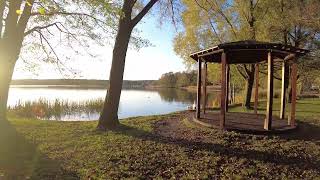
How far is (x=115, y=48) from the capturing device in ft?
46.9

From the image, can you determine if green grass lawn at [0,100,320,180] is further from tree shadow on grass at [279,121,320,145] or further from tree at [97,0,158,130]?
tree at [97,0,158,130]

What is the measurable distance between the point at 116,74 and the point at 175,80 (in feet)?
343

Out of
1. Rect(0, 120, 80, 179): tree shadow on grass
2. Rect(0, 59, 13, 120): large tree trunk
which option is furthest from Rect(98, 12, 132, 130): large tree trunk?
Rect(0, 59, 13, 120): large tree trunk

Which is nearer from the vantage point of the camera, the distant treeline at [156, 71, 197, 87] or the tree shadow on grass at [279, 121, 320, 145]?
the tree shadow on grass at [279, 121, 320, 145]

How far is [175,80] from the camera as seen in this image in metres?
119

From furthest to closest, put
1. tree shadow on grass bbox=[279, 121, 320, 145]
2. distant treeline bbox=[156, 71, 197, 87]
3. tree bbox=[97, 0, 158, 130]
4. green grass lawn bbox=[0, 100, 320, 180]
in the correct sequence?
1. distant treeline bbox=[156, 71, 197, 87]
2. tree bbox=[97, 0, 158, 130]
3. tree shadow on grass bbox=[279, 121, 320, 145]
4. green grass lawn bbox=[0, 100, 320, 180]

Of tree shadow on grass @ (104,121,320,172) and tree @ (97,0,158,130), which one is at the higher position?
tree @ (97,0,158,130)

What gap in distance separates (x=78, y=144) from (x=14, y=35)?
20.2 ft

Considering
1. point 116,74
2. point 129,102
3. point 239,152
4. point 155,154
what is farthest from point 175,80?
point 155,154

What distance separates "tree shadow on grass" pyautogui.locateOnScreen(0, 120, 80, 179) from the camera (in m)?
8.03

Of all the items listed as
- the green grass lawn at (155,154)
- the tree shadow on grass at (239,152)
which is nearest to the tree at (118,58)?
the green grass lawn at (155,154)

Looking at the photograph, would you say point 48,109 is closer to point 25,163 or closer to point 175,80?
point 25,163

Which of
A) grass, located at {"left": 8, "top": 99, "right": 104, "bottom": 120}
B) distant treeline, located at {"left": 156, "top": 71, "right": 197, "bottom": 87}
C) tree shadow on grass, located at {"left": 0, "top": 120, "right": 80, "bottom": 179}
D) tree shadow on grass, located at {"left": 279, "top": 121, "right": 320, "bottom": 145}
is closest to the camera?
tree shadow on grass, located at {"left": 0, "top": 120, "right": 80, "bottom": 179}

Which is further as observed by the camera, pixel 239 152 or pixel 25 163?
pixel 239 152
